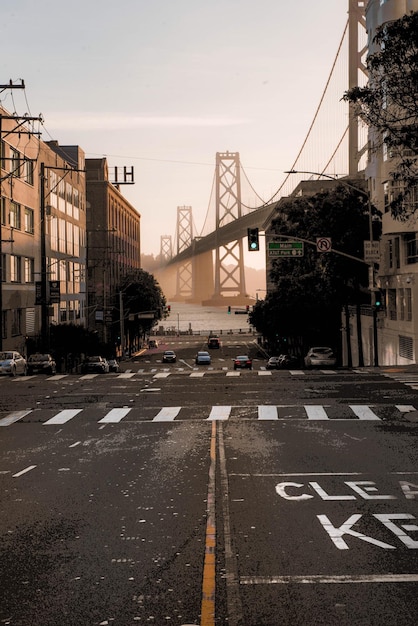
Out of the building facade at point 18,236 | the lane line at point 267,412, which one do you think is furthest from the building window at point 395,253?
the lane line at point 267,412

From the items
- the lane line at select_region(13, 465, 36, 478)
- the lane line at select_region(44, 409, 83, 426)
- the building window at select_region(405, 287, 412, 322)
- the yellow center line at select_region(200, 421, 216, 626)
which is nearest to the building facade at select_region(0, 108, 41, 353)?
the building window at select_region(405, 287, 412, 322)

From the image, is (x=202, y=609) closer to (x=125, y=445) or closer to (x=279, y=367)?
(x=125, y=445)

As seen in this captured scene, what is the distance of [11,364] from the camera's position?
41.8 meters

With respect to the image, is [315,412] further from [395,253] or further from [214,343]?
[214,343]

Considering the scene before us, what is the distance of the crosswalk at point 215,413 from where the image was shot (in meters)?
23.5

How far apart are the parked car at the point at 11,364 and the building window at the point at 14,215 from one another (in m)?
19.4

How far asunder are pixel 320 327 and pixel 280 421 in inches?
2087

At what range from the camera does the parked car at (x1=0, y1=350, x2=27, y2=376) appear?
41472mm

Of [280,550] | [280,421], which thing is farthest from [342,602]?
[280,421]

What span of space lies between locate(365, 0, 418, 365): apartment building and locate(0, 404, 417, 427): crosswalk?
24691mm

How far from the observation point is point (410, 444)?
18.5m

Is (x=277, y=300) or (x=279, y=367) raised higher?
(x=277, y=300)

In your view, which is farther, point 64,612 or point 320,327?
point 320,327

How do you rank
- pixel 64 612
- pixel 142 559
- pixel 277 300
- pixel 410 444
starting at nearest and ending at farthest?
pixel 64 612 → pixel 142 559 → pixel 410 444 → pixel 277 300
